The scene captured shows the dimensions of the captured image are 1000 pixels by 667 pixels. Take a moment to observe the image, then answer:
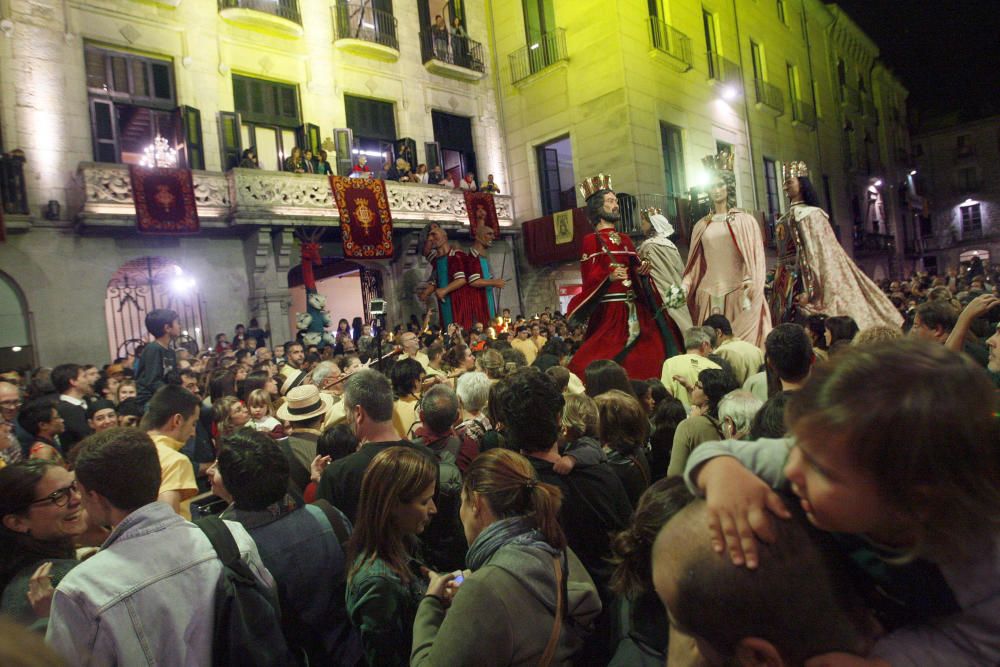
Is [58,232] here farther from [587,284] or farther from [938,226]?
[938,226]

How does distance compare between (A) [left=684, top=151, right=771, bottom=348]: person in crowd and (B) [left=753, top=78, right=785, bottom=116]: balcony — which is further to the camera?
(B) [left=753, top=78, right=785, bottom=116]: balcony

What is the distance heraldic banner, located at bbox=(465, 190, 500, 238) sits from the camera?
17.8 metres

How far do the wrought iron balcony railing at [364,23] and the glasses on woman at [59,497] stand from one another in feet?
54.0

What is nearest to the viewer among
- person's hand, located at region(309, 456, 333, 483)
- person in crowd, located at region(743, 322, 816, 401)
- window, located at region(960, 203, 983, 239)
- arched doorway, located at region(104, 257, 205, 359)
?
person in crowd, located at region(743, 322, 816, 401)

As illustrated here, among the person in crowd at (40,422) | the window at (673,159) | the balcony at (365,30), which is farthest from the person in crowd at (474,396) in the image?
the window at (673,159)

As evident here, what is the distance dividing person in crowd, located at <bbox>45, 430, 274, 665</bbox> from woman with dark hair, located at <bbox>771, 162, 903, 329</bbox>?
6.35m

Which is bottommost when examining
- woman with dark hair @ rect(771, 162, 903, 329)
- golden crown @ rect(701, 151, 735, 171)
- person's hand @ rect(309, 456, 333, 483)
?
person's hand @ rect(309, 456, 333, 483)

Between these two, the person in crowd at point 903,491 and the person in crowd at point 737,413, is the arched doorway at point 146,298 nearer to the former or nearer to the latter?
the person in crowd at point 737,413

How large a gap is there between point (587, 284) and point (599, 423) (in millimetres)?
3775

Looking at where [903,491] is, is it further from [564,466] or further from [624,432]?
[624,432]

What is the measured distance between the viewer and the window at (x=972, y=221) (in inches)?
1697

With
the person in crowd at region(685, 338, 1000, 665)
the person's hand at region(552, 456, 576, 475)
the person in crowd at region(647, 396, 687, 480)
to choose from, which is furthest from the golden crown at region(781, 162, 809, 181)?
the person in crowd at region(685, 338, 1000, 665)

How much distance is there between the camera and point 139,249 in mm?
13211

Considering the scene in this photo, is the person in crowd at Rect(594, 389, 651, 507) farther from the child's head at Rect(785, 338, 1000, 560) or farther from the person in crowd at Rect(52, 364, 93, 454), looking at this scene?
the person in crowd at Rect(52, 364, 93, 454)
